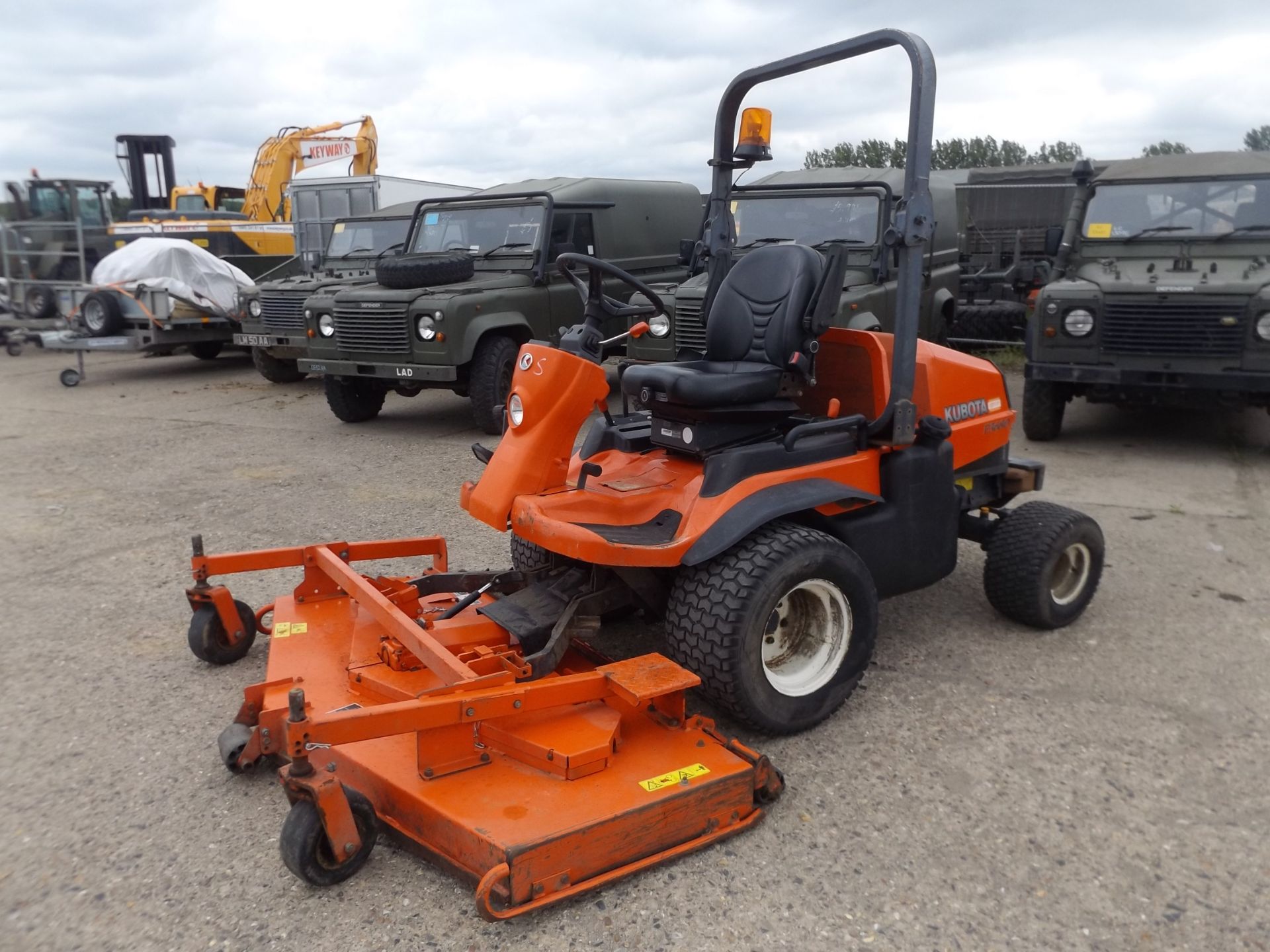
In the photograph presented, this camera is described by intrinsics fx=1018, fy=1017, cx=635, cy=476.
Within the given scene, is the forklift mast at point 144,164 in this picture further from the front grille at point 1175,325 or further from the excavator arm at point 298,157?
the front grille at point 1175,325

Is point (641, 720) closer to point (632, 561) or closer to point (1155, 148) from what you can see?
point (632, 561)

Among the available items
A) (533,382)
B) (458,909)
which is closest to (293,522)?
(533,382)

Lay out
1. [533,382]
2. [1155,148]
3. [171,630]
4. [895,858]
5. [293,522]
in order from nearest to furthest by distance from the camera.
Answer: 1. [895,858]
2. [533,382]
3. [171,630]
4. [293,522]
5. [1155,148]

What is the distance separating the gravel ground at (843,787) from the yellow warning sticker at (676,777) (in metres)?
0.21

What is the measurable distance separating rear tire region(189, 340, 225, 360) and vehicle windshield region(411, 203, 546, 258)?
557 cm

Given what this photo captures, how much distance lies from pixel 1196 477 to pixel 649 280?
17.2ft

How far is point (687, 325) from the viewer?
7.84 metres

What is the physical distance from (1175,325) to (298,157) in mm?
15526

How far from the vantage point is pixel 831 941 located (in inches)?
97.0

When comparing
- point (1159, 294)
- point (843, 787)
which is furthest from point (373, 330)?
point (843, 787)

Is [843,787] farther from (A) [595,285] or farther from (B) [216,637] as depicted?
(B) [216,637]

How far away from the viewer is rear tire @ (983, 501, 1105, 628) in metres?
4.12

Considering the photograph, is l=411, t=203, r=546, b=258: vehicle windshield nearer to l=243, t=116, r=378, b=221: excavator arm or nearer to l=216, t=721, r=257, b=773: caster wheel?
l=216, t=721, r=257, b=773: caster wheel

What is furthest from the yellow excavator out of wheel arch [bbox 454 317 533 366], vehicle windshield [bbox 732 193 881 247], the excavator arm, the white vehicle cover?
vehicle windshield [bbox 732 193 881 247]
